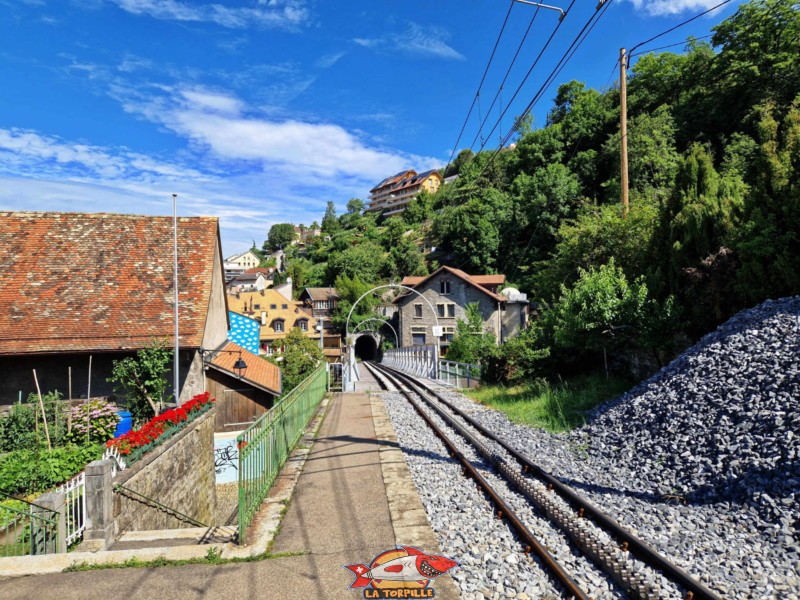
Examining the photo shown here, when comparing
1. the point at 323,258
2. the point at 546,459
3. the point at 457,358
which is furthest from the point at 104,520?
the point at 323,258

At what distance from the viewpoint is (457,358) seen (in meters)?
27.3

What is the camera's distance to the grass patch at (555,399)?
11953 millimetres

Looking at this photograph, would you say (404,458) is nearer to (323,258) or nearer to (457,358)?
(457,358)

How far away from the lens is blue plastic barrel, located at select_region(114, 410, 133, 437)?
12.3 meters

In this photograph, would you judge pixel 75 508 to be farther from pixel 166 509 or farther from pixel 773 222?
pixel 773 222

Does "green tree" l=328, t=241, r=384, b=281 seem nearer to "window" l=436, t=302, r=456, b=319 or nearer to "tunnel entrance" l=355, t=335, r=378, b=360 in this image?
"tunnel entrance" l=355, t=335, r=378, b=360

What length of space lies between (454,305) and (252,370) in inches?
1413

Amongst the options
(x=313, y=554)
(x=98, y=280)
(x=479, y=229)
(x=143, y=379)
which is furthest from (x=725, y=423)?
(x=479, y=229)

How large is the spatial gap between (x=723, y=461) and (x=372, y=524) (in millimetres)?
4891

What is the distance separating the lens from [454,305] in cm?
5266

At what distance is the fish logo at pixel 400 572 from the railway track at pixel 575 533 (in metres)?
1.11

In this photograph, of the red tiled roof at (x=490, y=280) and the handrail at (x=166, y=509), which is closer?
the handrail at (x=166, y=509)

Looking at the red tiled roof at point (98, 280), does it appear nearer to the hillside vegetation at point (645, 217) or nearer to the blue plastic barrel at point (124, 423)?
the blue plastic barrel at point (124, 423)

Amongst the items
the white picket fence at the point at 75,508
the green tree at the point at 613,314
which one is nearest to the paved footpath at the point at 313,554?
the white picket fence at the point at 75,508
